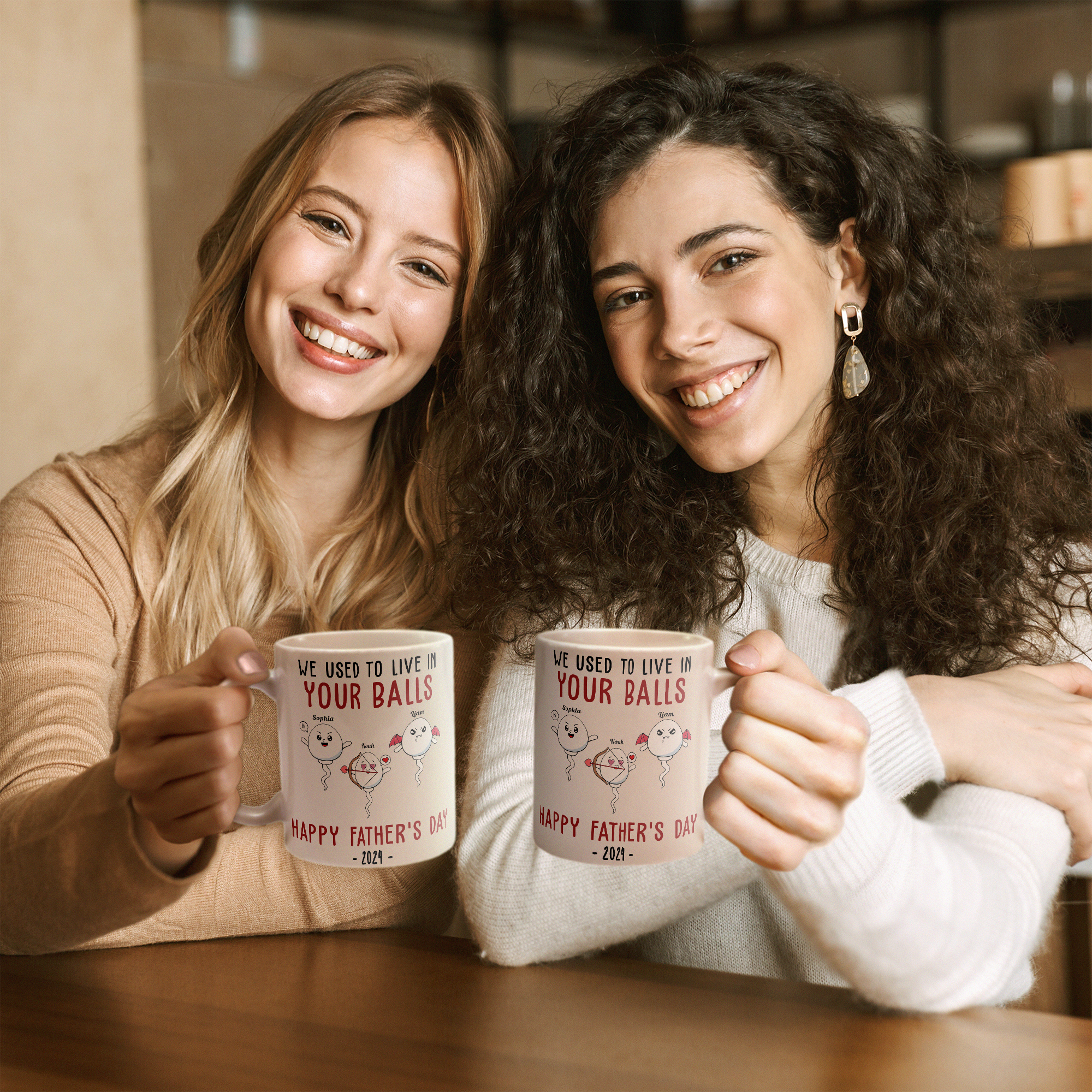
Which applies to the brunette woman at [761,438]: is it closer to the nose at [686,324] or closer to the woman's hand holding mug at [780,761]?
the nose at [686,324]

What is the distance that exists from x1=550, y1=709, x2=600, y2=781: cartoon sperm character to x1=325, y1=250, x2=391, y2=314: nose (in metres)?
0.66

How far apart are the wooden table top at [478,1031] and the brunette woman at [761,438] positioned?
0.54ft

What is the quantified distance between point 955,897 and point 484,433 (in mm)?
697

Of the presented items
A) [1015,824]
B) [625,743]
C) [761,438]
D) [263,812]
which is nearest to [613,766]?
[625,743]

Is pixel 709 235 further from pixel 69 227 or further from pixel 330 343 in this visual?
pixel 69 227

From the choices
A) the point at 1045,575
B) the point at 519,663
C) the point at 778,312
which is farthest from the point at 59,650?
the point at 1045,575

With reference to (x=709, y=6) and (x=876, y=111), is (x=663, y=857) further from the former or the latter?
(x=709, y=6)

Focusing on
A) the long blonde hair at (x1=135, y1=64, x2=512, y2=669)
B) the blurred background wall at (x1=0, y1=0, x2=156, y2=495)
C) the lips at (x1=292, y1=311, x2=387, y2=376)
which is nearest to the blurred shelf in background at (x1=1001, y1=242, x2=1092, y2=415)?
the long blonde hair at (x1=135, y1=64, x2=512, y2=669)

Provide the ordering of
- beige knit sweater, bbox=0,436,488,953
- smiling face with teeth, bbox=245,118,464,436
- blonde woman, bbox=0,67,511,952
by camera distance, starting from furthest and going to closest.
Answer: smiling face with teeth, bbox=245,118,464,436 < blonde woman, bbox=0,67,511,952 < beige knit sweater, bbox=0,436,488,953

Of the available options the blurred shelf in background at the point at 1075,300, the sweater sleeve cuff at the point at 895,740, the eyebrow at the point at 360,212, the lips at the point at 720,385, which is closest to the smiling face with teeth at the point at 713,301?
the lips at the point at 720,385

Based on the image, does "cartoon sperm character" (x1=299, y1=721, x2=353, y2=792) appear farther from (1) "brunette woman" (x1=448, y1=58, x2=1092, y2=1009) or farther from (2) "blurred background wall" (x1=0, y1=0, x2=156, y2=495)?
(2) "blurred background wall" (x1=0, y1=0, x2=156, y2=495)

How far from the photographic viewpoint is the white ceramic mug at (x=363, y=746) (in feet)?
2.44

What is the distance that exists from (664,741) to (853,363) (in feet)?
2.19

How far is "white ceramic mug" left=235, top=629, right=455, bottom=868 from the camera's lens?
743 mm
